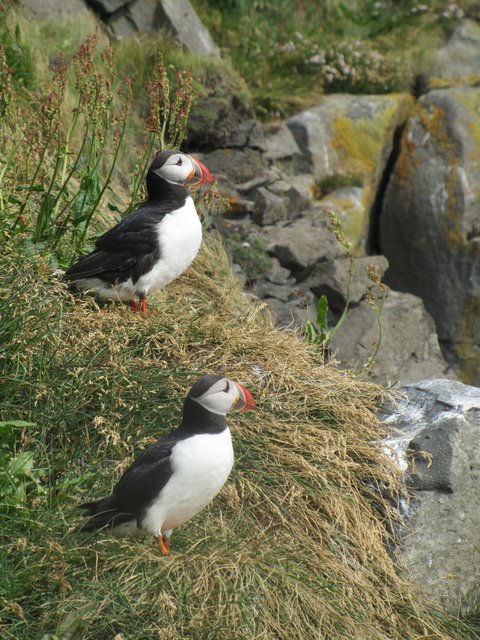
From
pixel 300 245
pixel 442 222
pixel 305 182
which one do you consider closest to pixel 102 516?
pixel 300 245

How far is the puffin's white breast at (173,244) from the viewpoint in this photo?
4.65 metres

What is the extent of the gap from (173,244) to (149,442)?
1128 millimetres

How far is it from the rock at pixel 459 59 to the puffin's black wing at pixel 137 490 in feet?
25.3

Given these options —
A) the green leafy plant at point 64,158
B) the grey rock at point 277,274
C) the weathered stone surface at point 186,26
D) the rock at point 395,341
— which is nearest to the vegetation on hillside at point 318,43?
the weathered stone surface at point 186,26

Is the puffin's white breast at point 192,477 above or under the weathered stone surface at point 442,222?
above

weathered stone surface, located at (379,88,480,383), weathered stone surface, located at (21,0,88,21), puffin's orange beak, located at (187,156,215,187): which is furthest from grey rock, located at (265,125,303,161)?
puffin's orange beak, located at (187,156,215,187)

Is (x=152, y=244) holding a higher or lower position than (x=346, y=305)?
higher

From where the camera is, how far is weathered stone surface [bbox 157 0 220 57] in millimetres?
8750

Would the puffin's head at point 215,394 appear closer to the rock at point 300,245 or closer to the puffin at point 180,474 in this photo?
the puffin at point 180,474

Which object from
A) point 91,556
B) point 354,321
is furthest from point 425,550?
point 354,321

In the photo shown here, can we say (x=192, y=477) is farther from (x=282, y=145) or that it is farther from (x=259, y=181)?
(x=282, y=145)

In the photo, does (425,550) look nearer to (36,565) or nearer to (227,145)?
(36,565)

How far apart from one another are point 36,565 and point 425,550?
5.66ft

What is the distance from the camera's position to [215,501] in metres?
3.87
